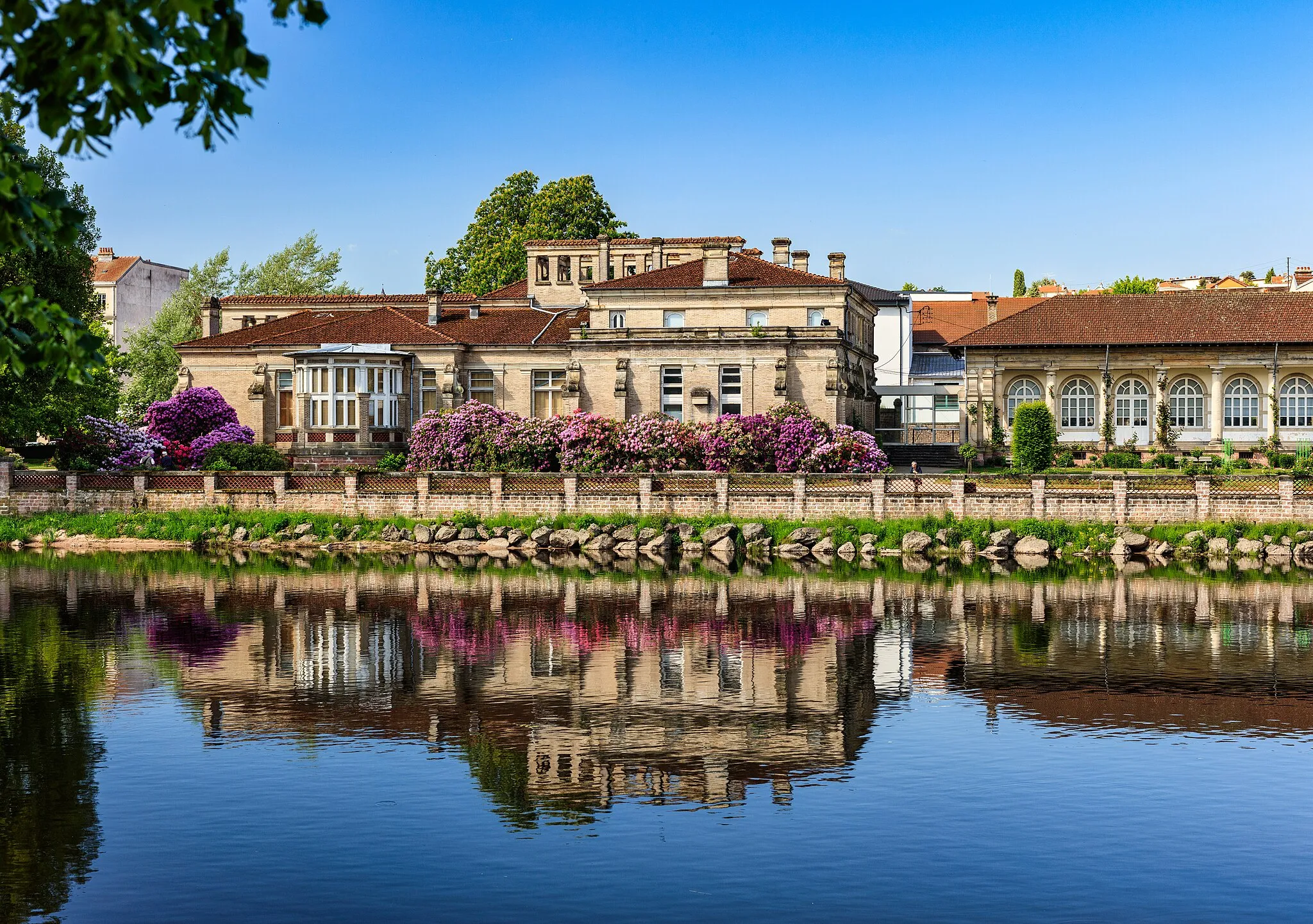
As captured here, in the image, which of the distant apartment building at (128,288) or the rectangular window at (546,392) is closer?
the rectangular window at (546,392)

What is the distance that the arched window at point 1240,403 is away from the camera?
63062mm

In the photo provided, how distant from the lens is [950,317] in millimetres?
93062

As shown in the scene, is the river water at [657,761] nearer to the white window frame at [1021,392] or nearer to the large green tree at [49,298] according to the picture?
the large green tree at [49,298]

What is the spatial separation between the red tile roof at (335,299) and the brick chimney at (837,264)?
1872cm

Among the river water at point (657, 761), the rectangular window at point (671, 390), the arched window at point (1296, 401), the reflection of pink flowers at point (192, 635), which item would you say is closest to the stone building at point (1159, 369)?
the arched window at point (1296, 401)

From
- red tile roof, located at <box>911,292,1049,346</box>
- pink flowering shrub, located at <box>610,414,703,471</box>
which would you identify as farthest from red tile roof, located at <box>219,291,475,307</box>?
red tile roof, located at <box>911,292,1049,346</box>

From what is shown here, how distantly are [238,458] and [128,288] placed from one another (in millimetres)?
54367

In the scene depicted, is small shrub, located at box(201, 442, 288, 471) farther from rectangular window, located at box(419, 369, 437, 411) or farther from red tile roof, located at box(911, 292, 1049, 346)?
red tile roof, located at box(911, 292, 1049, 346)

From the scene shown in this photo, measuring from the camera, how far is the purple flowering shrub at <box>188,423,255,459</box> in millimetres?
54938

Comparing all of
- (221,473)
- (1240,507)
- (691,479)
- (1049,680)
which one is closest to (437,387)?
(221,473)

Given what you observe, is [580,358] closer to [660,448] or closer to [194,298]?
[660,448]

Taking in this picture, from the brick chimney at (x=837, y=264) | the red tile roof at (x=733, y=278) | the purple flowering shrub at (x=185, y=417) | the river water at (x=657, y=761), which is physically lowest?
the river water at (x=657, y=761)

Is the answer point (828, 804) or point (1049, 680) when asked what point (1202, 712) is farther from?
point (828, 804)

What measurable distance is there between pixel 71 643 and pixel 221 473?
22563mm
